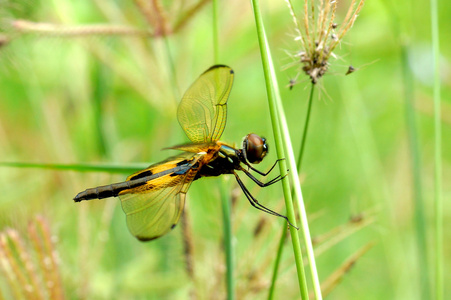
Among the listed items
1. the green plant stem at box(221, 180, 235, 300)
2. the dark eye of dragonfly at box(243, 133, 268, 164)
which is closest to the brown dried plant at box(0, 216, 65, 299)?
the green plant stem at box(221, 180, 235, 300)

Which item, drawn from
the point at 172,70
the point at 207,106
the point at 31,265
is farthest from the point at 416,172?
the point at 31,265

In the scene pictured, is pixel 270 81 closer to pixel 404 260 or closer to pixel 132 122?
pixel 404 260

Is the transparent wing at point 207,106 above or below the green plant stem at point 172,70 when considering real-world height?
below

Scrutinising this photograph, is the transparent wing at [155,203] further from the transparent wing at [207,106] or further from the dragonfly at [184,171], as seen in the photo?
the transparent wing at [207,106]

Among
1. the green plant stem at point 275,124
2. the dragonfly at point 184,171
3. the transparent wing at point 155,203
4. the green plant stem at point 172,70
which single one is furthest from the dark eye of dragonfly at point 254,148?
the green plant stem at point 275,124

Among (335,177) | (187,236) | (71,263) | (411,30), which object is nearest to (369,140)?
(335,177)

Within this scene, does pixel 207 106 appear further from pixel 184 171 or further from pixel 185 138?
pixel 185 138
